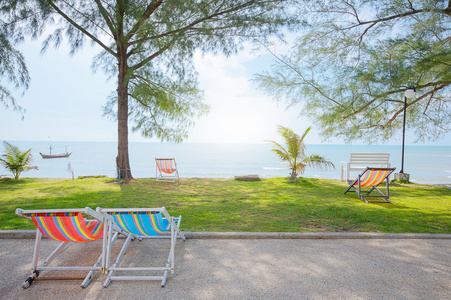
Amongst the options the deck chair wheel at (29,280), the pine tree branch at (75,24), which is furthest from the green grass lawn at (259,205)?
the pine tree branch at (75,24)

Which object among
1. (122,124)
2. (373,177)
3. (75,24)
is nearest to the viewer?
(373,177)

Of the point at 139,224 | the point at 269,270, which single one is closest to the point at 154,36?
the point at 139,224

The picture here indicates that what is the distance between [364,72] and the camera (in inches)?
318

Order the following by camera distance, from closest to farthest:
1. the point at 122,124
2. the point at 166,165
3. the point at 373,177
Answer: the point at 373,177, the point at 166,165, the point at 122,124

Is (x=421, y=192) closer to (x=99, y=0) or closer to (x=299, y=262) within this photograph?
(x=299, y=262)

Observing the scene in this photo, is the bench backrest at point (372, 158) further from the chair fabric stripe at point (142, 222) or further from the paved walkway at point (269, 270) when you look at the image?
the chair fabric stripe at point (142, 222)

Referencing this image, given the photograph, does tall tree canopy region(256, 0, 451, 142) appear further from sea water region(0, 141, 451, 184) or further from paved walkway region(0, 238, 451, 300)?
paved walkway region(0, 238, 451, 300)

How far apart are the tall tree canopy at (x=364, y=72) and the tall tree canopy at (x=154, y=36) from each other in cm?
194

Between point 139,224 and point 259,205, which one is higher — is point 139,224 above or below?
above

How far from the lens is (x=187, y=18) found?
766 cm

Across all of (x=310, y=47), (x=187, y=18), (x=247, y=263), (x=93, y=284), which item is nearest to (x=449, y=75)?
(x=310, y=47)

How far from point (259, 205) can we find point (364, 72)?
19.0ft

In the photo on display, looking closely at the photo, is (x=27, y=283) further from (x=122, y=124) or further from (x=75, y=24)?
(x=75, y=24)

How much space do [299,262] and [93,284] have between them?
208cm
